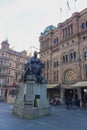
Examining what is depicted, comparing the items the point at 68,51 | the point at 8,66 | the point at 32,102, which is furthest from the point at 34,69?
the point at 8,66

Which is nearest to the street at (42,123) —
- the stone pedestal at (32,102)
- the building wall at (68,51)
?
the stone pedestal at (32,102)

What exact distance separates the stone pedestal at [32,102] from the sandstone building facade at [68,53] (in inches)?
643

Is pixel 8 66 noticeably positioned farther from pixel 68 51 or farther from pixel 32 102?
pixel 32 102

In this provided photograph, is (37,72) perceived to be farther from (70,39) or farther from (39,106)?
(70,39)

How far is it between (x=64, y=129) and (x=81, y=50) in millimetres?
24056

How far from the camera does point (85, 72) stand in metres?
28.5

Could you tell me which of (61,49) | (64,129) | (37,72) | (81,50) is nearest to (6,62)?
(61,49)

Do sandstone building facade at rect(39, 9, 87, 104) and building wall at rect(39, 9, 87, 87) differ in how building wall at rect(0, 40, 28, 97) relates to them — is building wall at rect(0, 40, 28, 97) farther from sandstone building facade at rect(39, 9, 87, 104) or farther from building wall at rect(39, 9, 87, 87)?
building wall at rect(39, 9, 87, 87)

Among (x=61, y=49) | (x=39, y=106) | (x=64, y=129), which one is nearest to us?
(x=64, y=129)

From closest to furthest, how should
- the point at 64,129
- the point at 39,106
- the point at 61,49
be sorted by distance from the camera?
the point at 64,129, the point at 39,106, the point at 61,49

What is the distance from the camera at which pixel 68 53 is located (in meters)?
33.2

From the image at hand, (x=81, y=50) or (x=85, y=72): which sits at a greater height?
(x=81, y=50)

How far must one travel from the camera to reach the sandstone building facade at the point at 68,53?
98.4ft

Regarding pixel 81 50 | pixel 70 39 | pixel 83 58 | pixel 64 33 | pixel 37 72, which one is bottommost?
pixel 37 72
